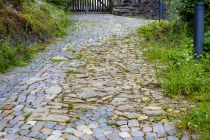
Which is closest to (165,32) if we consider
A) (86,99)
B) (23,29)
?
(23,29)

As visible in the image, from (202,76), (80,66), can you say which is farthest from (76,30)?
(202,76)

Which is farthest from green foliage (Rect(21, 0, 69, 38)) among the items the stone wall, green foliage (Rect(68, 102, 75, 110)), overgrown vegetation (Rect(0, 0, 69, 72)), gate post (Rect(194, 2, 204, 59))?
the stone wall

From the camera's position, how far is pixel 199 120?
3975 millimetres

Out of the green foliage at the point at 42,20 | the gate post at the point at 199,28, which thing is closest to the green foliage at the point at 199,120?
the gate post at the point at 199,28

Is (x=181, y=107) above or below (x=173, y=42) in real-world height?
below

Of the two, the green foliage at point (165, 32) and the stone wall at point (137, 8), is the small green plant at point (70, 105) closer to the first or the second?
the green foliage at point (165, 32)

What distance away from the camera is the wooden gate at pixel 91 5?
1656 centimetres

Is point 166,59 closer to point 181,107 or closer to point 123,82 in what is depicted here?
point 123,82

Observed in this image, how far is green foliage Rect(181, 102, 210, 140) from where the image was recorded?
12.5ft

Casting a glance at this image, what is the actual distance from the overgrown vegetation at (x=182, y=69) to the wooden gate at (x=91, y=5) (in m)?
7.92

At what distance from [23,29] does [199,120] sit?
5.48m

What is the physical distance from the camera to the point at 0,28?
7504 mm

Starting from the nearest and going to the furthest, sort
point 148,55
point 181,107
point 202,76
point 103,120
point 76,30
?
point 103,120, point 181,107, point 202,76, point 148,55, point 76,30

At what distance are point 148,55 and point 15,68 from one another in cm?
270
